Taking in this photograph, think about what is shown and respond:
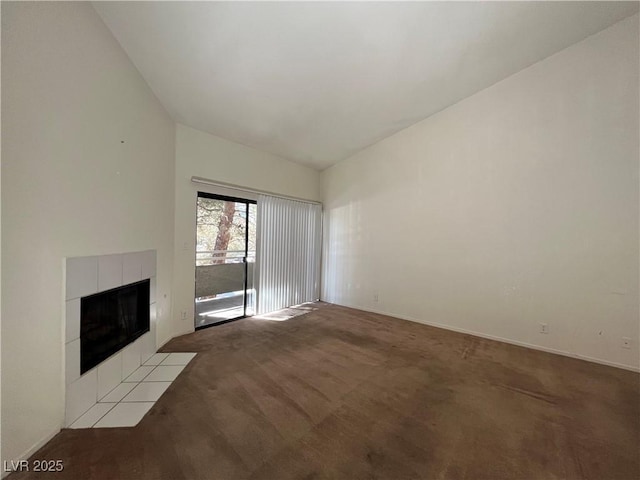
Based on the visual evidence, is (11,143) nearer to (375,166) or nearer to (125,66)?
(125,66)

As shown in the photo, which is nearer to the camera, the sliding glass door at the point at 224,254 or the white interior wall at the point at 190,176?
the white interior wall at the point at 190,176

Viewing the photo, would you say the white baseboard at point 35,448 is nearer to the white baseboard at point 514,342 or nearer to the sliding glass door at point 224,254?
the sliding glass door at point 224,254

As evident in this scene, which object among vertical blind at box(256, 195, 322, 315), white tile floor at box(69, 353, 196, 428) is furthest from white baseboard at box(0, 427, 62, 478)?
vertical blind at box(256, 195, 322, 315)

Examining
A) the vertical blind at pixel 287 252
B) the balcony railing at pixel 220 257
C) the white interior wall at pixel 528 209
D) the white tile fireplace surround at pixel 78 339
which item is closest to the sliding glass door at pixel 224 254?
the balcony railing at pixel 220 257

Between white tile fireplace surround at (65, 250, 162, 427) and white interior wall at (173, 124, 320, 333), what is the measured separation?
0.67 meters

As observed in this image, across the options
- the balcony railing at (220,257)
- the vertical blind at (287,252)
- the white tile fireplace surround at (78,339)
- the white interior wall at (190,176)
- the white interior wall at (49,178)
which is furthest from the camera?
the vertical blind at (287,252)

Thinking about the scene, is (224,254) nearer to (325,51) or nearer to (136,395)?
(136,395)

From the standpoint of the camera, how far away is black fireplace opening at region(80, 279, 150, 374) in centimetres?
179

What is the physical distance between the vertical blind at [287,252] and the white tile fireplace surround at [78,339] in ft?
6.08

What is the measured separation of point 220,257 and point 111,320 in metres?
1.80

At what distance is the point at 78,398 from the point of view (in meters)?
1.68

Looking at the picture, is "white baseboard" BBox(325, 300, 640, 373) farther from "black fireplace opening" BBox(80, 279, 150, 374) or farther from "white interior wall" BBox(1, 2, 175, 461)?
"white interior wall" BBox(1, 2, 175, 461)

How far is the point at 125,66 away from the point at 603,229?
5.03 metres

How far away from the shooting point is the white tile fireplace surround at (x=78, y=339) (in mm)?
1615
